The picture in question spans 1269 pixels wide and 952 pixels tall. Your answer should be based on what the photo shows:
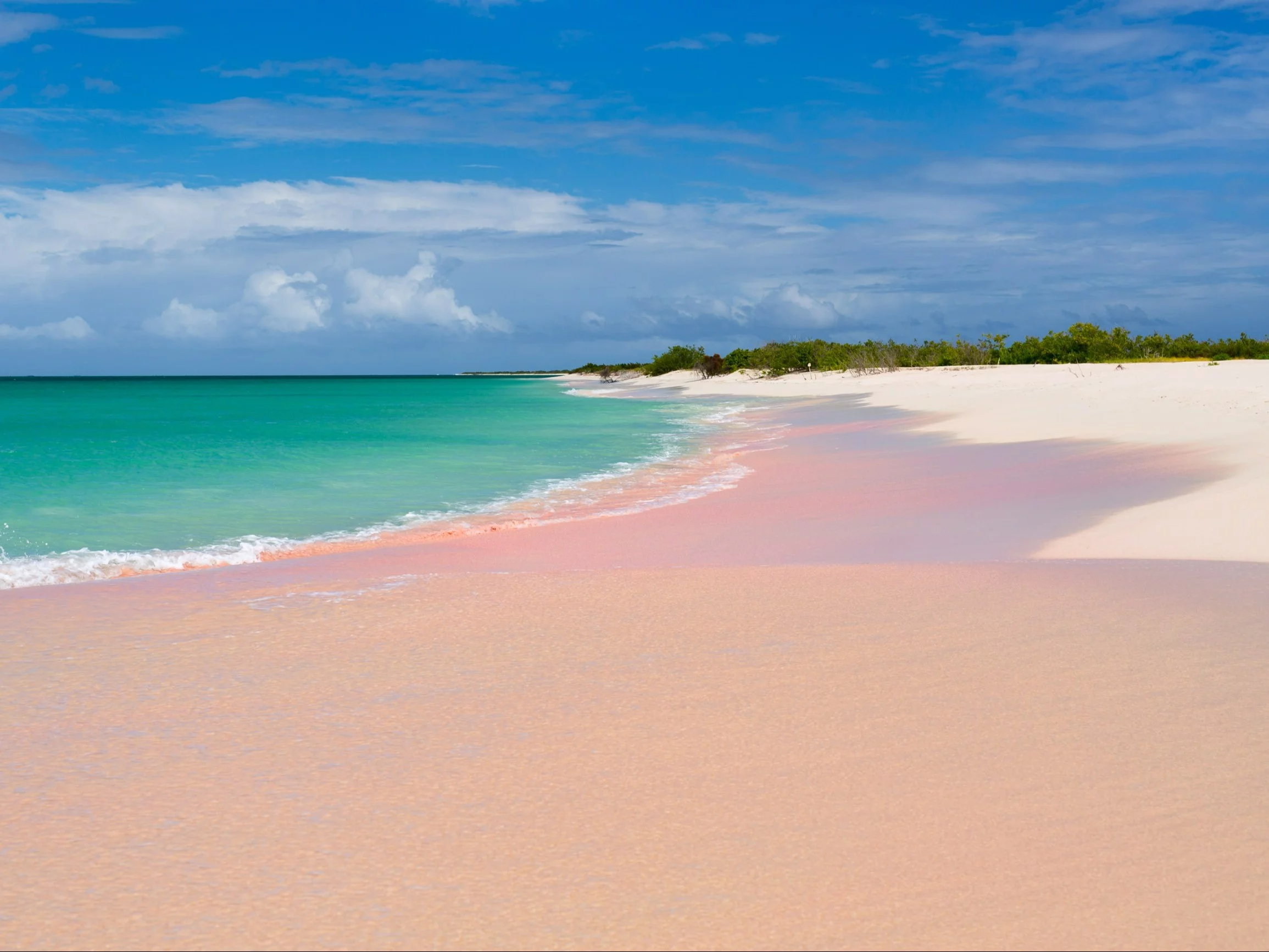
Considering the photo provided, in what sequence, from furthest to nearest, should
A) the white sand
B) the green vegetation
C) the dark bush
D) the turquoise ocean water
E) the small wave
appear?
the dark bush → the green vegetation → the turquoise ocean water → the small wave → the white sand

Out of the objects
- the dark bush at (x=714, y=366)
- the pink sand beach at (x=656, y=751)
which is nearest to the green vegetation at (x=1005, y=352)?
the dark bush at (x=714, y=366)

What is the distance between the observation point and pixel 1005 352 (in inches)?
2726

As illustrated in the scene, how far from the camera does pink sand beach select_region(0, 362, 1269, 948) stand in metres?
2.93

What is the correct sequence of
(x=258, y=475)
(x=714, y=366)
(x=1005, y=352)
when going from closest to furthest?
(x=258, y=475) → (x=1005, y=352) → (x=714, y=366)

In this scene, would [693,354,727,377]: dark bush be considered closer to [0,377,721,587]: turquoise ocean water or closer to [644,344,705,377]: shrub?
[644,344,705,377]: shrub

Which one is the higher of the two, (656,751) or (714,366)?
(714,366)

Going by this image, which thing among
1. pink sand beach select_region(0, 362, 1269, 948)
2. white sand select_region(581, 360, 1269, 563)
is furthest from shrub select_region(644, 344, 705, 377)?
pink sand beach select_region(0, 362, 1269, 948)

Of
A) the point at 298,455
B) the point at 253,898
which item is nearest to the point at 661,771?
the point at 253,898

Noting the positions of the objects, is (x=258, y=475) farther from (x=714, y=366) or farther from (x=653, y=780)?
(x=714, y=366)

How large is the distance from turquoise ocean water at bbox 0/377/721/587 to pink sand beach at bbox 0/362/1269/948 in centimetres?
350

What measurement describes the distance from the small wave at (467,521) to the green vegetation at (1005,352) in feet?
138

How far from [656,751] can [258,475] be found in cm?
1810

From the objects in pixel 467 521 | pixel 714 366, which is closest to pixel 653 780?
pixel 467 521

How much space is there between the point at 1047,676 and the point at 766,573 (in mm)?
A: 3152
